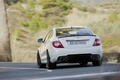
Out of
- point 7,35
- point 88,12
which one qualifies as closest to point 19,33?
point 7,35

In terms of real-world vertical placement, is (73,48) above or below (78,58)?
above

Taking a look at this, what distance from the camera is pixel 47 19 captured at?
88.5ft

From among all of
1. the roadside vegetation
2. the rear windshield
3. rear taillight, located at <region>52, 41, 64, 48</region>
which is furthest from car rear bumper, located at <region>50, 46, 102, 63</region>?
the roadside vegetation

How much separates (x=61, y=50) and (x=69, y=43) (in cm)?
30

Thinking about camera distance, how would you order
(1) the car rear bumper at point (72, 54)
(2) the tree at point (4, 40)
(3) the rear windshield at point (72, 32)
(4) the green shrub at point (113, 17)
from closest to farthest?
(1) the car rear bumper at point (72, 54)
(3) the rear windshield at point (72, 32)
(4) the green shrub at point (113, 17)
(2) the tree at point (4, 40)

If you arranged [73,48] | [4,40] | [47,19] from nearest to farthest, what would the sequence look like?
[73,48] → [4,40] → [47,19]

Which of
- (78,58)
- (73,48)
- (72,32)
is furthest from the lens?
(72,32)

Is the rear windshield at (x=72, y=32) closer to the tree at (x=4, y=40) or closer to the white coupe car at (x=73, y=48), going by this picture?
the white coupe car at (x=73, y=48)

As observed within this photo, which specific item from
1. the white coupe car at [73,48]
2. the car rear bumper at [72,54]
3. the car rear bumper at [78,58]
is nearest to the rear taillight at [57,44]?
the white coupe car at [73,48]

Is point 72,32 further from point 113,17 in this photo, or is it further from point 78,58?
point 113,17

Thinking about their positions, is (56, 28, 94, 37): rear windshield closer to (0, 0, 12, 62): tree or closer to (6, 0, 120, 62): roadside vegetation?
Answer: (6, 0, 120, 62): roadside vegetation

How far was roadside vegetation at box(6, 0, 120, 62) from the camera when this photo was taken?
2638 cm

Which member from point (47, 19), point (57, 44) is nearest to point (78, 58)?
point (57, 44)

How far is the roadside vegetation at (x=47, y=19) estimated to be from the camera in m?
26.4
